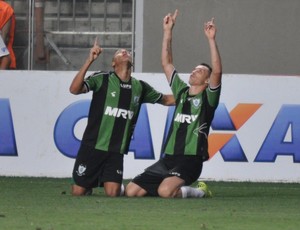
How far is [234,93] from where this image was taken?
57.2 feet

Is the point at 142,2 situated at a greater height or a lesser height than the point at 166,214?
greater

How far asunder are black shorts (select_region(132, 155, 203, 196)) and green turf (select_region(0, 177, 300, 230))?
0.40m

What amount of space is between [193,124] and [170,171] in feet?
1.95

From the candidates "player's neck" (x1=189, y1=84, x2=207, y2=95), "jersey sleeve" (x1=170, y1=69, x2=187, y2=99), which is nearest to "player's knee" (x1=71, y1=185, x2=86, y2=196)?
"jersey sleeve" (x1=170, y1=69, x2=187, y2=99)


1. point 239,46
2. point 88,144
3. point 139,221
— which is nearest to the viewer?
point 139,221

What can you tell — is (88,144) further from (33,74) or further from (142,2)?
(142,2)

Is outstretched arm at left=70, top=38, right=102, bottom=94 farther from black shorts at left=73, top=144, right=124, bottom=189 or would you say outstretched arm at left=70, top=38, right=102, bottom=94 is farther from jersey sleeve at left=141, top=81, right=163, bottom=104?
jersey sleeve at left=141, top=81, right=163, bottom=104

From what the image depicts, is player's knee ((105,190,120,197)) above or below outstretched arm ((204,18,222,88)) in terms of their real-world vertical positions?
below

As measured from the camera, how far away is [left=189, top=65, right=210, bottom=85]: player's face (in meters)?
14.7

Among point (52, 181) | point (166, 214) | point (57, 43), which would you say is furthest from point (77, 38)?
point (166, 214)

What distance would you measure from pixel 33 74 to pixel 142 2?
277 cm

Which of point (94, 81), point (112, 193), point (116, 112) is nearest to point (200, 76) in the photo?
point (116, 112)

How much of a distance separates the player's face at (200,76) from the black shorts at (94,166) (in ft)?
3.89

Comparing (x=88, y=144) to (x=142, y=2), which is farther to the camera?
(x=142, y=2)
